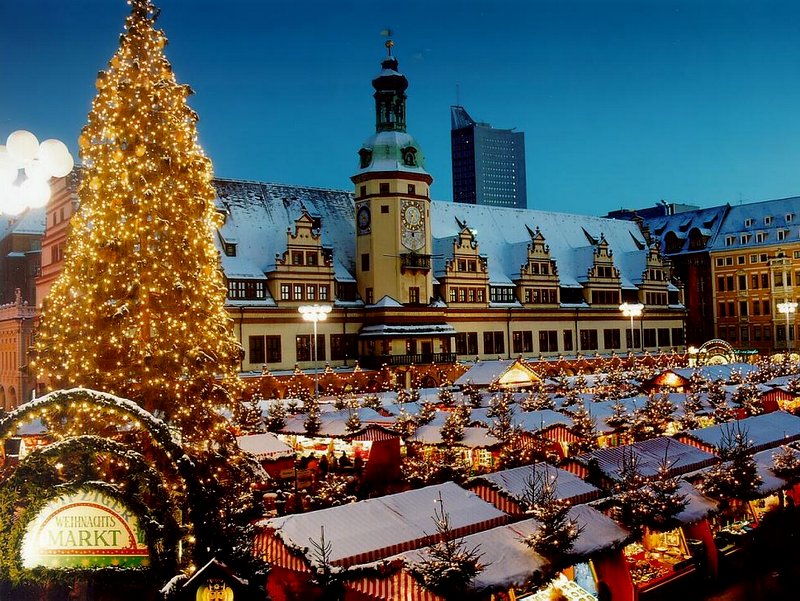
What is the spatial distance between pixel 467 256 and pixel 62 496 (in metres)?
49.2

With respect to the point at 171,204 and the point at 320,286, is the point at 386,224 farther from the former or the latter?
the point at 171,204

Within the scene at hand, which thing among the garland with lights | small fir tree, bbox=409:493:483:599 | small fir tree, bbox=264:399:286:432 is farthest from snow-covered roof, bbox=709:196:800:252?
the garland with lights

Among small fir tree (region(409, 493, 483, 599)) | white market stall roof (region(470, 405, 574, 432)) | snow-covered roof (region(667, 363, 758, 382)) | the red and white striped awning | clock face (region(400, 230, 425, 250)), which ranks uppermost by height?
clock face (region(400, 230, 425, 250))

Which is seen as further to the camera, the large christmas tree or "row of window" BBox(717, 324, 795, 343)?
"row of window" BBox(717, 324, 795, 343)

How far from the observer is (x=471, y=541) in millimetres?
13688

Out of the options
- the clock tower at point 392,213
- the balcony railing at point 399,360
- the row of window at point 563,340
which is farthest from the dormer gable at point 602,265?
the balcony railing at point 399,360

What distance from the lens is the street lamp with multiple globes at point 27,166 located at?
8.30 m

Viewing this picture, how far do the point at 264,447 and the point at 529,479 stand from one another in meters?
10.3

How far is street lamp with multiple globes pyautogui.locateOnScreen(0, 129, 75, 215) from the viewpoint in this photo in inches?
327

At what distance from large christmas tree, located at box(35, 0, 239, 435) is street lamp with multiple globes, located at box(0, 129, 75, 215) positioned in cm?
884

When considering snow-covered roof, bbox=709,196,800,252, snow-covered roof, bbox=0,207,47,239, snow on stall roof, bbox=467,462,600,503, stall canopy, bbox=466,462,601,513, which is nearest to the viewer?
stall canopy, bbox=466,462,601,513

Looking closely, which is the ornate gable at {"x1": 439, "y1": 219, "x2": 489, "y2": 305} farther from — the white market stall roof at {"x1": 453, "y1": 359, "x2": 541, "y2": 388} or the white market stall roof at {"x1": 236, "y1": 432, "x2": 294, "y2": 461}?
the white market stall roof at {"x1": 236, "y1": 432, "x2": 294, "y2": 461}

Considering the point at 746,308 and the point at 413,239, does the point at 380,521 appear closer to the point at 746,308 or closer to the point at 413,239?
the point at 413,239

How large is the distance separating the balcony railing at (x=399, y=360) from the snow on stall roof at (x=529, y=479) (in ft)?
→ 109
